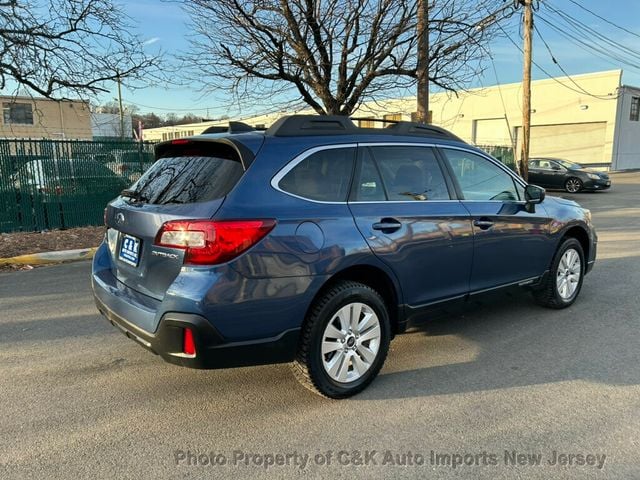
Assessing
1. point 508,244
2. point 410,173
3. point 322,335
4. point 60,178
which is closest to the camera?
point 322,335

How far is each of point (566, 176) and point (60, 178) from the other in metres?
Result: 19.1

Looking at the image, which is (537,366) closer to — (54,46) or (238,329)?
(238,329)

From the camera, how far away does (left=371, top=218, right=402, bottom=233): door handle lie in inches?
134

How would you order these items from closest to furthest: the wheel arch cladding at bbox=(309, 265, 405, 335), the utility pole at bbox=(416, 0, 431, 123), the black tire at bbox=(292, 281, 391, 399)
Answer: the black tire at bbox=(292, 281, 391, 399), the wheel arch cladding at bbox=(309, 265, 405, 335), the utility pole at bbox=(416, 0, 431, 123)

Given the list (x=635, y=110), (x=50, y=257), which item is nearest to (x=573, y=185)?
(x=635, y=110)

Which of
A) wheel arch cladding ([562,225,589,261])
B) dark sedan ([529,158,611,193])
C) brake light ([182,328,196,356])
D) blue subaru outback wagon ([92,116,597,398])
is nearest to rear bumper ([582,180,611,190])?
dark sedan ([529,158,611,193])

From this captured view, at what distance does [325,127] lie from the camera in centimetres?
348

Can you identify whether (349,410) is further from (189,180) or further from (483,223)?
(483,223)

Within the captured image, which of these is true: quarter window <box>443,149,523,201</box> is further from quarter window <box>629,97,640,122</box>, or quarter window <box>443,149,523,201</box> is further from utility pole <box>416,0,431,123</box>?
quarter window <box>629,97,640,122</box>

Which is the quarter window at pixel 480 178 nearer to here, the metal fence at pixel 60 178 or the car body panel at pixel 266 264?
the car body panel at pixel 266 264

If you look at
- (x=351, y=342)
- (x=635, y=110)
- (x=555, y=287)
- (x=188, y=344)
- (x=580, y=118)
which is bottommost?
(x=555, y=287)

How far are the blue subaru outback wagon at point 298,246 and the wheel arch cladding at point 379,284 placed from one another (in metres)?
0.01

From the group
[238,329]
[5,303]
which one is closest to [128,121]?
[5,303]

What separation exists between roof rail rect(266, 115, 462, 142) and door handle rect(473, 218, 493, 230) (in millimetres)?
840
